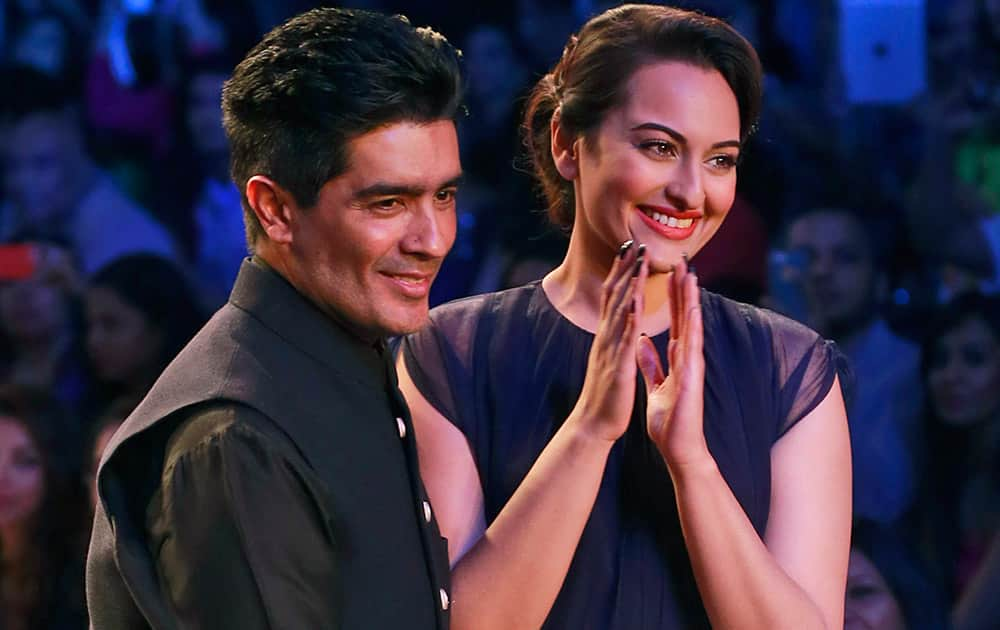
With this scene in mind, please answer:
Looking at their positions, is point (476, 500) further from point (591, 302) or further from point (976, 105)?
point (976, 105)

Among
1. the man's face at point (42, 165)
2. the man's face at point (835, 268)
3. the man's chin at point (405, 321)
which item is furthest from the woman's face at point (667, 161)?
the man's face at point (42, 165)

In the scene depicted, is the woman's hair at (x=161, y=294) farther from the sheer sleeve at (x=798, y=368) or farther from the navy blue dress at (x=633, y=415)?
the sheer sleeve at (x=798, y=368)

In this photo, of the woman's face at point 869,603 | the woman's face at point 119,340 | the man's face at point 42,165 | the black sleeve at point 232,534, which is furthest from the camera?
the man's face at point 42,165

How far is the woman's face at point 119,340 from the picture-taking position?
4.24 meters

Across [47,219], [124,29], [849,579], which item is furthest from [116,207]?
[849,579]

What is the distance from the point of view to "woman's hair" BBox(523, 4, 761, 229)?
2113mm

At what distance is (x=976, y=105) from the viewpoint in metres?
4.49

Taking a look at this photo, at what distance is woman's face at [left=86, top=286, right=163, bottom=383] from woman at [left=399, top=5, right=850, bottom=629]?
2153mm

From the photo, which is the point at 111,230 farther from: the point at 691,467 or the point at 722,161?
the point at 691,467

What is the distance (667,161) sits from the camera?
2.08 meters

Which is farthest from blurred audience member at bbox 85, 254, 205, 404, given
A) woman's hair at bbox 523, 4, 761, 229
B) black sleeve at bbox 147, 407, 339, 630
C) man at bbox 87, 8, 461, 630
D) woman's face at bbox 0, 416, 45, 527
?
black sleeve at bbox 147, 407, 339, 630

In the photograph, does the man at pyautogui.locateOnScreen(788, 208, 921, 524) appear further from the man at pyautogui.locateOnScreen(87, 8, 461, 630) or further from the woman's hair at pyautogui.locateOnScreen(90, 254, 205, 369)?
the man at pyautogui.locateOnScreen(87, 8, 461, 630)

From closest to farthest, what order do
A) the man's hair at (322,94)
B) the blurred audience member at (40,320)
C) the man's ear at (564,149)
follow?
the man's hair at (322,94), the man's ear at (564,149), the blurred audience member at (40,320)

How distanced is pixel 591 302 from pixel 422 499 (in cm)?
45
